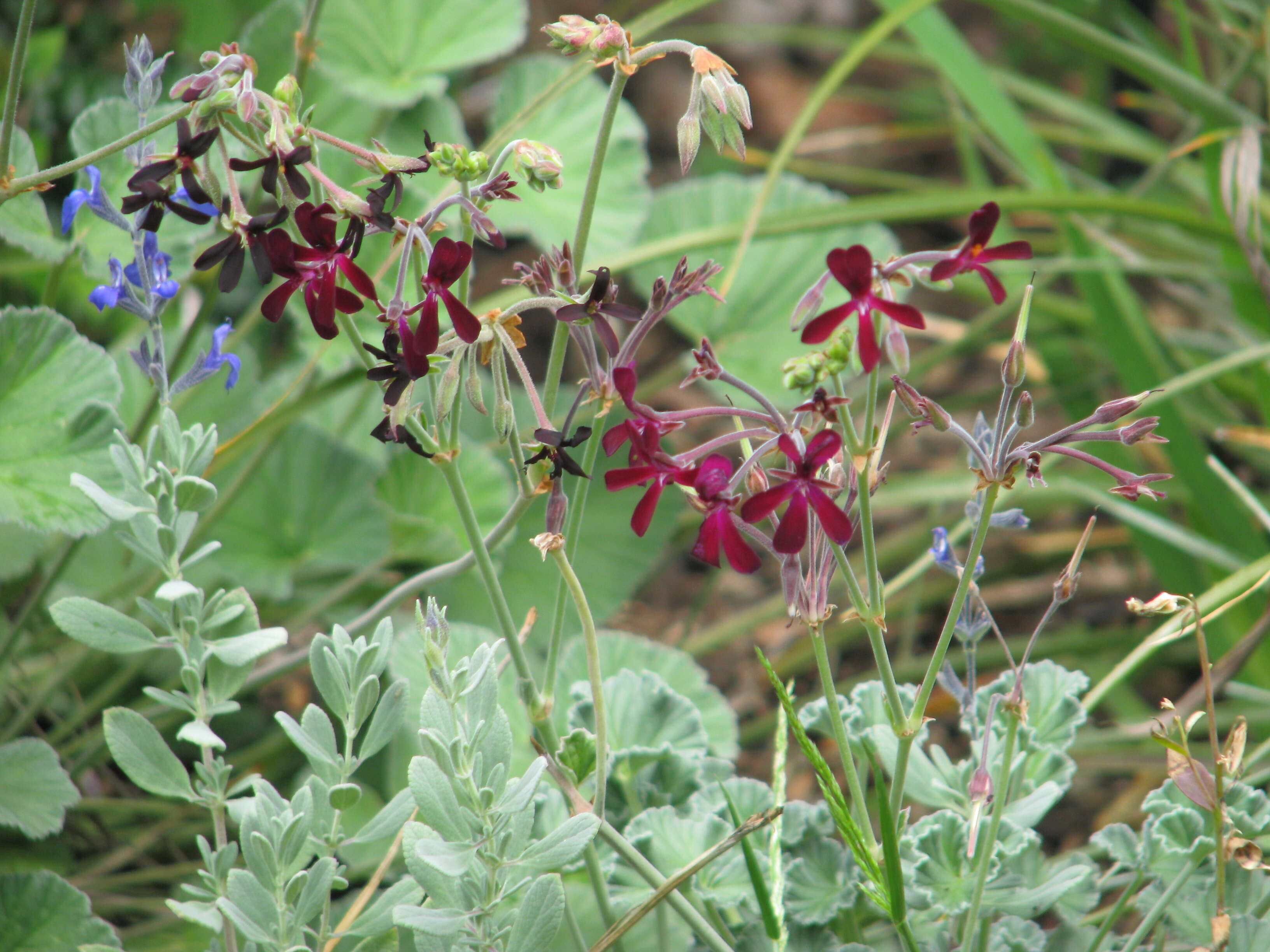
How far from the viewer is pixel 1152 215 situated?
123 cm

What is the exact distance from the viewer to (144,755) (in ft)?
2.07

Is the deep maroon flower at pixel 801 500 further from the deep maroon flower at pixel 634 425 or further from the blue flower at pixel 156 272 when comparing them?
the blue flower at pixel 156 272

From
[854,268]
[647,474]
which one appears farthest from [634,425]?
[854,268]

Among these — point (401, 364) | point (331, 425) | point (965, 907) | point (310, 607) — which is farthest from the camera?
point (331, 425)

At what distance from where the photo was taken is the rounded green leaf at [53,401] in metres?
0.80

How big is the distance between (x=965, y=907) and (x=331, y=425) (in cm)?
95

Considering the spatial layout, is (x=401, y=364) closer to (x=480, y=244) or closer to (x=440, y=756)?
(x=440, y=756)

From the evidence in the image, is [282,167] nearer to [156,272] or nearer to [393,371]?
[393,371]

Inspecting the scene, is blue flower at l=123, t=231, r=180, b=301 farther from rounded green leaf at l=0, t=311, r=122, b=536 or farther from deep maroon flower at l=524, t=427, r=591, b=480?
deep maroon flower at l=524, t=427, r=591, b=480

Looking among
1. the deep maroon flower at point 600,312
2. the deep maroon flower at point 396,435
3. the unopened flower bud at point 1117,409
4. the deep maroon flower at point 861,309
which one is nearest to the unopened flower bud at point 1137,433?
the unopened flower bud at point 1117,409

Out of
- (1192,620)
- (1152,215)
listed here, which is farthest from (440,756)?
(1152,215)

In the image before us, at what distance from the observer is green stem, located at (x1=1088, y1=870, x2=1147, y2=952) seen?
677 mm

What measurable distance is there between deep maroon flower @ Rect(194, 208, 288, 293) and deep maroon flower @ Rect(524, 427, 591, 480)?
0.50 feet

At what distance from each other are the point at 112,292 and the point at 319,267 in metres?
0.22
